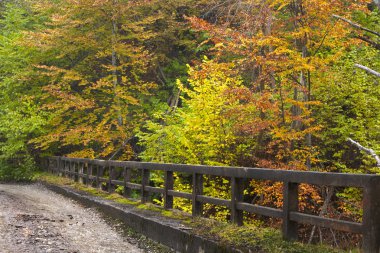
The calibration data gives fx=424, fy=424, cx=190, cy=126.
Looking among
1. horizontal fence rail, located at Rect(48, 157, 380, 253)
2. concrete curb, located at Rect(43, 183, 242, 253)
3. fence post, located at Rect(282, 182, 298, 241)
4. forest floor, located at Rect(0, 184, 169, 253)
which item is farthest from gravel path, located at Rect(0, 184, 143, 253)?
fence post, located at Rect(282, 182, 298, 241)

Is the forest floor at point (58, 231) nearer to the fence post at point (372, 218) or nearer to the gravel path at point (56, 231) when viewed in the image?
the gravel path at point (56, 231)

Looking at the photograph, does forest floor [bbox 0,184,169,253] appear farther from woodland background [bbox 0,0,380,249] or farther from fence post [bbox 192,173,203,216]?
woodland background [bbox 0,0,380,249]

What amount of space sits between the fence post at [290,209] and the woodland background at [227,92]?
222 cm

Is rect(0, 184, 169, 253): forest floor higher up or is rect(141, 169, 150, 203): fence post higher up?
rect(141, 169, 150, 203): fence post

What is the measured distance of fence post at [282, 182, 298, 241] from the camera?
5.10 meters

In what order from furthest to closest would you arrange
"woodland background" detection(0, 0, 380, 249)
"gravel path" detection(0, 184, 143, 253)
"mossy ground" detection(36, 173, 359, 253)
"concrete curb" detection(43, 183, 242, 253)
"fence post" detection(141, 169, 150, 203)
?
"woodland background" detection(0, 0, 380, 249)
"fence post" detection(141, 169, 150, 203)
"gravel path" detection(0, 184, 143, 253)
"concrete curb" detection(43, 183, 242, 253)
"mossy ground" detection(36, 173, 359, 253)

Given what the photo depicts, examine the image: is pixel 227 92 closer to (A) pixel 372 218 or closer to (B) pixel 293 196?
(B) pixel 293 196

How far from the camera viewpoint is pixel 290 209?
5.09 metres

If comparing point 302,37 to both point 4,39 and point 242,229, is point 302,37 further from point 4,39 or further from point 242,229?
point 4,39

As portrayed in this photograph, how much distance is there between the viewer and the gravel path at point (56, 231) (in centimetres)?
695

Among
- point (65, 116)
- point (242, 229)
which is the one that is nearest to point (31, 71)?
point (65, 116)

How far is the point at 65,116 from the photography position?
2283 cm

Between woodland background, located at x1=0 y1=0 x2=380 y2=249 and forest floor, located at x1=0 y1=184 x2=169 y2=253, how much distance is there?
3.41 meters

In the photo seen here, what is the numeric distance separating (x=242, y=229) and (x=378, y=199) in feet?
7.61
